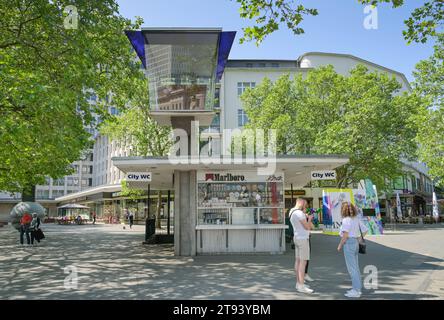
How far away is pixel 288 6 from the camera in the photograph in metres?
8.95

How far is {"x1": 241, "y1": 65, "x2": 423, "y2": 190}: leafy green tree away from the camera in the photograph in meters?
29.0

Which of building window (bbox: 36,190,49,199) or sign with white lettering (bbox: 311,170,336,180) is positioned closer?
sign with white lettering (bbox: 311,170,336,180)

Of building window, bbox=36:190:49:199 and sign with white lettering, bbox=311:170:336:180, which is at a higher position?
building window, bbox=36:190:49:199

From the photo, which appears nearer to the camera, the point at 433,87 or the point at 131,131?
the point at 433,87

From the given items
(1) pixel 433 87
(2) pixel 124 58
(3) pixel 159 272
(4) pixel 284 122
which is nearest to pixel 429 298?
(3) pixel 159 272

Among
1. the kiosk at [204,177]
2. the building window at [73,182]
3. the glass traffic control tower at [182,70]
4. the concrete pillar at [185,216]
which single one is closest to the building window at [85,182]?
the building window at [73,182]

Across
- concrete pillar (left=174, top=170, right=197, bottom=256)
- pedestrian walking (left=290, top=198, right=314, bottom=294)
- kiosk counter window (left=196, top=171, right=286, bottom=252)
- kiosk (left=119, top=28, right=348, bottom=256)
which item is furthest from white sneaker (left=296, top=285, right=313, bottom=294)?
concrete pillar (left=174, top=170, right=197, bottom=256)

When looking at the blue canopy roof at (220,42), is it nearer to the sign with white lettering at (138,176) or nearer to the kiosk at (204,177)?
the kiosk at (204,177)

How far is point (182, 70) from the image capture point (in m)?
14.5

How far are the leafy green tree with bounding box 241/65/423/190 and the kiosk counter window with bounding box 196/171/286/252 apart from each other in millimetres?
15689

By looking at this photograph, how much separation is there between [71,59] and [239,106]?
37.8 metres

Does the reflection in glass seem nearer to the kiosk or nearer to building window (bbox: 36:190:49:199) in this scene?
the kiosk
